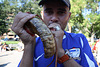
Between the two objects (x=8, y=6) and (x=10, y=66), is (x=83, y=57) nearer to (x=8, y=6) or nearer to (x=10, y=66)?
(x=10, y=66)

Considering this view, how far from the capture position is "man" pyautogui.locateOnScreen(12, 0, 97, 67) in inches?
51.2

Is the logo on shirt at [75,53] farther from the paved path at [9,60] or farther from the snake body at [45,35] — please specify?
the paved path at [9,60]

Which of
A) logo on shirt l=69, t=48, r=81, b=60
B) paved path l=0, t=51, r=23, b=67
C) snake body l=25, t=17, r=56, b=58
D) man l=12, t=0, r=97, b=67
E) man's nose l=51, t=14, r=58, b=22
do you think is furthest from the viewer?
paved path l=0, t=51, r=23, b=67

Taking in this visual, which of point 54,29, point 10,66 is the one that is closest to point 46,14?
point 54,29

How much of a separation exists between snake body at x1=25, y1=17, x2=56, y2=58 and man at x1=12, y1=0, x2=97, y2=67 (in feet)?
0.27

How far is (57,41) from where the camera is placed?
1.30m

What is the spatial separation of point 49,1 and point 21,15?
530 millimetres

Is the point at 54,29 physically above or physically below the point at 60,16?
below

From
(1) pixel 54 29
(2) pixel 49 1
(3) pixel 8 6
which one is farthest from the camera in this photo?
(3) pixel 8 6

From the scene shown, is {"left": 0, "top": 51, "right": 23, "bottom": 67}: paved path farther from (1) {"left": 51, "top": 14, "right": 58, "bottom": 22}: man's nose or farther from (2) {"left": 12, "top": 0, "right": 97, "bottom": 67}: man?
(1) {"left": 51, "top": 14, "right": 58, "bottom": 22}: man's nose

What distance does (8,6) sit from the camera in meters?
40.0

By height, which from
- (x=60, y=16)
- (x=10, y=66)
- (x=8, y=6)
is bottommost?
(x=10, y=66)

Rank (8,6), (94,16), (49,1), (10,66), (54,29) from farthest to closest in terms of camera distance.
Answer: (8,6)
(94,16)
(10,66)
(49,1)
(54,29)

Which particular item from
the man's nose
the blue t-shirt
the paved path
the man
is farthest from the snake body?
the paved path
